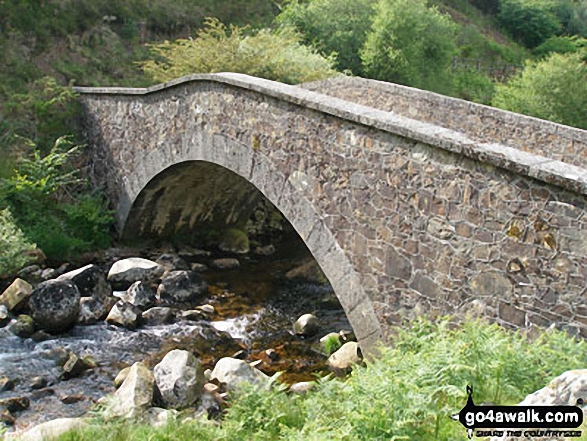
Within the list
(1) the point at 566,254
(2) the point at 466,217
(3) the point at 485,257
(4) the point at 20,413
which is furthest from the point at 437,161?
(4) the point at 20,413

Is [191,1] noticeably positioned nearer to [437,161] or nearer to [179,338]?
[179,338]

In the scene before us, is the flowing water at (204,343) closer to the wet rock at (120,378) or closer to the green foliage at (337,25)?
the wet rock at (120,378)

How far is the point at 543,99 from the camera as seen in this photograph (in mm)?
18266

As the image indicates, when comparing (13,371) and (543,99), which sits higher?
(543,99)

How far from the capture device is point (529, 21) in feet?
124

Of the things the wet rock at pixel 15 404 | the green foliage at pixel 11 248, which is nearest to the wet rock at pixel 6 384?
the wet rock at pixel 15 404

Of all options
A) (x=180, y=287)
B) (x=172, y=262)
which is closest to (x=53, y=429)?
(x=180, y=287)

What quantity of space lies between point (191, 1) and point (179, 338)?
1558 cm

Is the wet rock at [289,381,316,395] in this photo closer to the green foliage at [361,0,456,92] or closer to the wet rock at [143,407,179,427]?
the wet rock at [143,407,179,427]

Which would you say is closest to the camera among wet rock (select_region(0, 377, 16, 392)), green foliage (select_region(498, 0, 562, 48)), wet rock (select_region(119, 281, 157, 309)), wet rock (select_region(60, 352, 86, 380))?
wet rock (select_region(0, 377, 16, 392))

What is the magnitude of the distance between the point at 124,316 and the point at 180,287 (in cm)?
142

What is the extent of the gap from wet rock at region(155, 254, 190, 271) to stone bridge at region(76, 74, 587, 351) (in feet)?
5.99

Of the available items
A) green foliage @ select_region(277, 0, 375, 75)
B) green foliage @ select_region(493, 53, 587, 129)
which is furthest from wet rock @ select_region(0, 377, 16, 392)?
green foliage @ select_region(493, 53, 587, 129)

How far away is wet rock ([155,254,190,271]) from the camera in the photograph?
12289 millimetres
